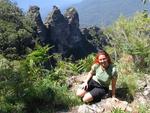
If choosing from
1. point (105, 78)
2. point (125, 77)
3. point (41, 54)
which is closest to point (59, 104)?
point (105, 78)

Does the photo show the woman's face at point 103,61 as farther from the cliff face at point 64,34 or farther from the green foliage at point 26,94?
the cliff face at point 64,34

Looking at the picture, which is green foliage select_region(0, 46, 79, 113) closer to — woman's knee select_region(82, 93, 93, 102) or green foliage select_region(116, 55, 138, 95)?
woman's knee select_region(82, 93, 93, 102)

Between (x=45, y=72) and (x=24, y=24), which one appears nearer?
(x=45, y=72)

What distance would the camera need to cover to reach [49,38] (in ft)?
254

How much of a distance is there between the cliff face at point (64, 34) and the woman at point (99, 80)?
60222 mm

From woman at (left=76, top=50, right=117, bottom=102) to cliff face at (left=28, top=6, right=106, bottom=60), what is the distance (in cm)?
6022

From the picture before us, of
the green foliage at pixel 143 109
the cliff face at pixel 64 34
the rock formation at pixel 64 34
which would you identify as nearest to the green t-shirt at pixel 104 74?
the green foliage at pixel 143 109

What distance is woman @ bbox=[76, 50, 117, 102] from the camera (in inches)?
347

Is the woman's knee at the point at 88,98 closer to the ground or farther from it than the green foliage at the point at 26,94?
closer to the ground

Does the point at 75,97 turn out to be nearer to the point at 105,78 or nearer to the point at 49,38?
the point at 105,78

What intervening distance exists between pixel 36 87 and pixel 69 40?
74.0 metres

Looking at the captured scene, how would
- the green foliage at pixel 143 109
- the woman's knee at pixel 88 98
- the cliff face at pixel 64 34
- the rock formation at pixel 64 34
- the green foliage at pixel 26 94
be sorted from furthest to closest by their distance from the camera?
the rock formation at pixel 64 34, the cliff face at pixel 64 34, the woman's knee at pixel 88 98, the green foliage at pixel 26 94, the green foliage at pixel 143 109

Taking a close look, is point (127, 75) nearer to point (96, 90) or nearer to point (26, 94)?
point (96, 90)

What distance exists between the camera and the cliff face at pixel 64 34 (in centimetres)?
7462
